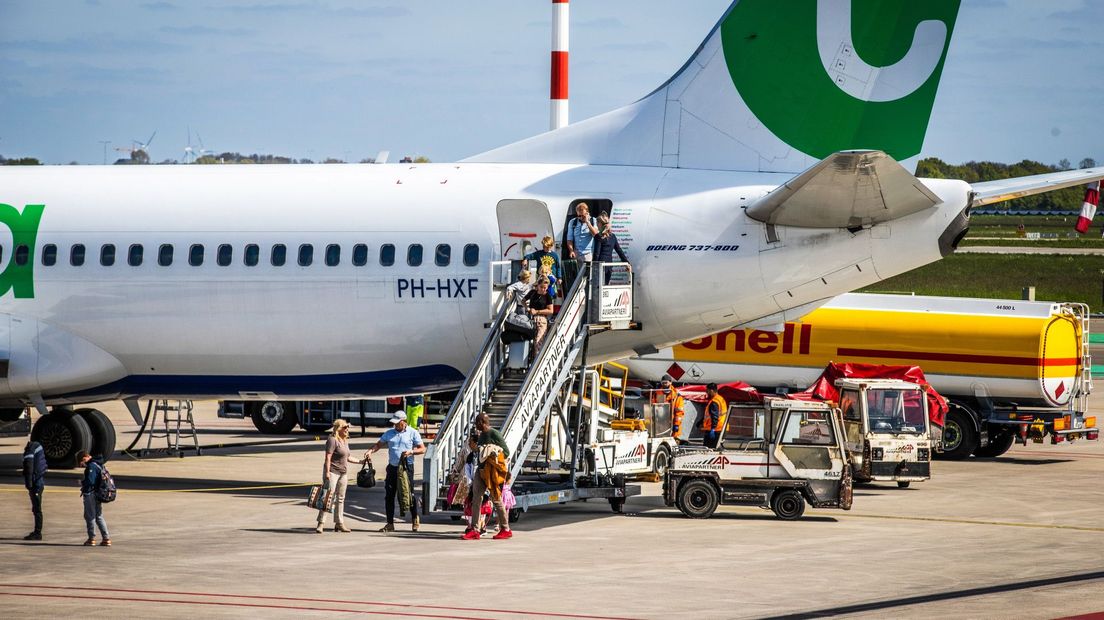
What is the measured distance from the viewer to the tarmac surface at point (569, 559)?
669 inches

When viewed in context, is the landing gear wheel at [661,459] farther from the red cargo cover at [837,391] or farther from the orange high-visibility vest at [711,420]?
the red cargo cover at [837,391]

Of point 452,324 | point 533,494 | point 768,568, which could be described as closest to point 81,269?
point 452,324

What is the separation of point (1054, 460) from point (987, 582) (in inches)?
689

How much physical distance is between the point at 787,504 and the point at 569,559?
5.69m

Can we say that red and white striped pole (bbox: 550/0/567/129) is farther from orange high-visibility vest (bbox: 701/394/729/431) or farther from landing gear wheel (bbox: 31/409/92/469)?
landing gear wheel (bbox: 31/409/92/469)

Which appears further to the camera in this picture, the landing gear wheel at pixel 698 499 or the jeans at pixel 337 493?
the landing gear wheel at pixel 698 499

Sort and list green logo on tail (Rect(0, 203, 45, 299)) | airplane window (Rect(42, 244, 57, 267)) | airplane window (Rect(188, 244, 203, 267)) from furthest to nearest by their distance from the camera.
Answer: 1. green logo on tail (Rect(0, 203, 45, 299))
2. airplane window (Rect(42, 244, 57, 267))
3. airplane window (Rect(188, 244, 203, 267))

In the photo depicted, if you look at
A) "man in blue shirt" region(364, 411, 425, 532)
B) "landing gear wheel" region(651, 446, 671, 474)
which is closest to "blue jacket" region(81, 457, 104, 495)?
"man in blue shirt" region(364, 411, 425, 532)

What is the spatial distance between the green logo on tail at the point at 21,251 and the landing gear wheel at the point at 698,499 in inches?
525

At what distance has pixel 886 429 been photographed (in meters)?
29.7

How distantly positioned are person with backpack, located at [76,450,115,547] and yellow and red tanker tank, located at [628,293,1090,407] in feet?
53.3

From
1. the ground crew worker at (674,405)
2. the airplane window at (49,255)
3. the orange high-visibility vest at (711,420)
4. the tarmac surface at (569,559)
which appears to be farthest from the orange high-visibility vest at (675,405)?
the airplane window at (49,255)

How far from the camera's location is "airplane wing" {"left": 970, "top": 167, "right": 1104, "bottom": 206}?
25156 millimetres

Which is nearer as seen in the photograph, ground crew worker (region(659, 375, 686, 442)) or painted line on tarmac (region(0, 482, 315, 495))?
painted line on tarmac (region(0, 482, 315, 495))
